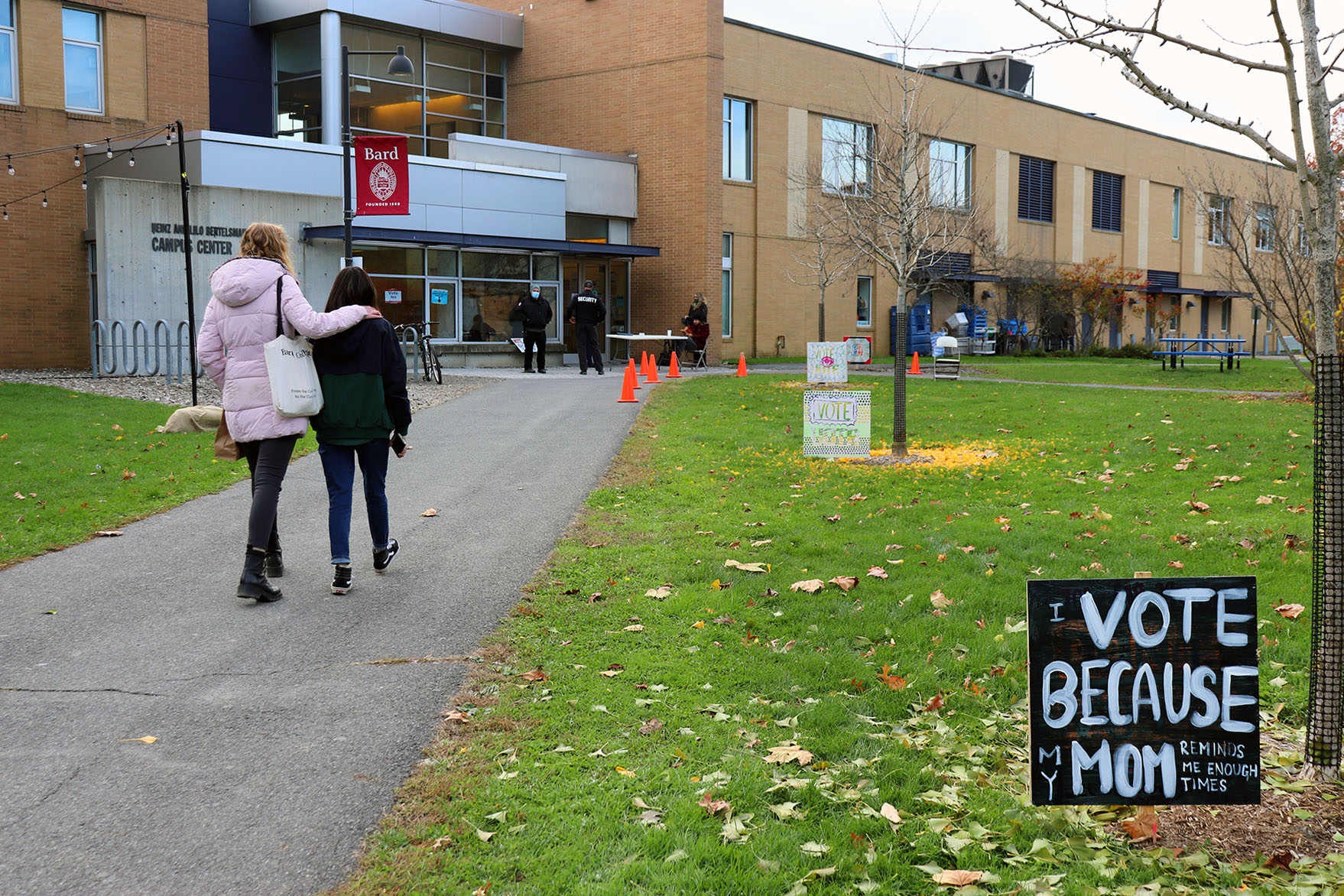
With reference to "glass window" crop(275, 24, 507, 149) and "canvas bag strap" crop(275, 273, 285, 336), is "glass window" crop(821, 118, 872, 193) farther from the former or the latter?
"canvas bag strap" crop(275, 273, 285, 336)

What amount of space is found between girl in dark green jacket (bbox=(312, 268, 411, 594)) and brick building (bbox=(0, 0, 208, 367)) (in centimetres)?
2196

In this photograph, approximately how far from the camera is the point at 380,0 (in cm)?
3127

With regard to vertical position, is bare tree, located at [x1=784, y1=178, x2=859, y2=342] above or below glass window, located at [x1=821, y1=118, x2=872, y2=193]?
below

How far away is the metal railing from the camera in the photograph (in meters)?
22.2

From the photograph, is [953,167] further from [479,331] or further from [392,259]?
[392,259]

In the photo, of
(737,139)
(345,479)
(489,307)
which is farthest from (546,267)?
(345,479)

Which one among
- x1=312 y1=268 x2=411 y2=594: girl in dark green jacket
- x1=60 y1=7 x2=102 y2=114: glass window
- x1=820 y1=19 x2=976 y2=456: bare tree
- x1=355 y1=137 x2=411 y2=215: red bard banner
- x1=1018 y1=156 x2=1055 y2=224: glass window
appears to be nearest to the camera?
x1=312 y1=268 x2=411 y2=594: girl in dark green jacket

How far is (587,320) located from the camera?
→ 25.2 metres

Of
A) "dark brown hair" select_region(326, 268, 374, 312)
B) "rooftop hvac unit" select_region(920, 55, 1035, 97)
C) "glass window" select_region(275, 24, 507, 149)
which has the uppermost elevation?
"rooftop hvac unit" select_region(920, 55, 1035, 97)

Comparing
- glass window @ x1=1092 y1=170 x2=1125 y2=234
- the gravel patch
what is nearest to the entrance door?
the gravel patch

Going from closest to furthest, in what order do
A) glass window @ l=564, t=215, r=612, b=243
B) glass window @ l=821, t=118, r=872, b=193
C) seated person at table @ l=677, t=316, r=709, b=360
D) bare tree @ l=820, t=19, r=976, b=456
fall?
1. bare tree @ l=820, t=19, r=976, b=456
2. seated person at table @ l=677, t=316, r=709, b=360
3. glass window @ l=564, t=215, r=612, b=243
4. glass window @ l=821, t=118, r=872, b=193

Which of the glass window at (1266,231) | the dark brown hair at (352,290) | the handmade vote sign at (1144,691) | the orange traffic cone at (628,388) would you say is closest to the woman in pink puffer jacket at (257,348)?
the dark brown hair at (352,290)

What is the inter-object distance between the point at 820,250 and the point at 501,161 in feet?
31.7

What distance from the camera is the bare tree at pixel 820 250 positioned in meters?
34.5
